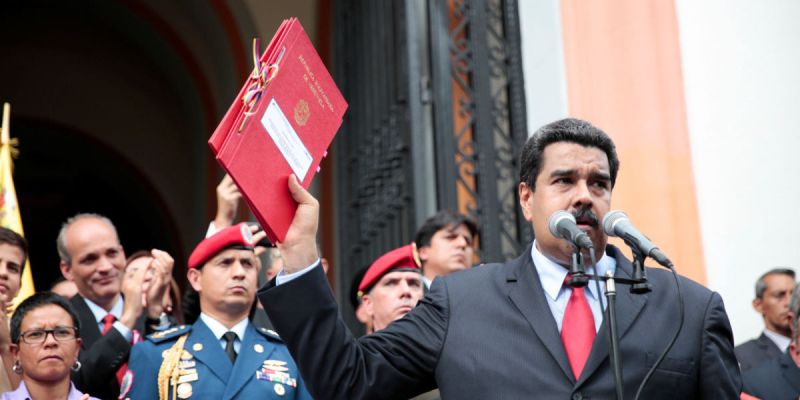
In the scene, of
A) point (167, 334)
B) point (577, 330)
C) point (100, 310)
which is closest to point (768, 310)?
point (167, 334)

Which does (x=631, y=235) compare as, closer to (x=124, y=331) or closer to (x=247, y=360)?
(x=247, y=360)

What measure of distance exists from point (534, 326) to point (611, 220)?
323 millimetres

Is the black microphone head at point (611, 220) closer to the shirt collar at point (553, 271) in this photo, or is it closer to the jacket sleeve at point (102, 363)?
the shirt collar at point (553, 271)

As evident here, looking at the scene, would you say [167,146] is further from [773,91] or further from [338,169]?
[773,91]

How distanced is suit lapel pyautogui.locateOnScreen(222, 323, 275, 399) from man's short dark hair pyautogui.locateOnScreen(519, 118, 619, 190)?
170cm

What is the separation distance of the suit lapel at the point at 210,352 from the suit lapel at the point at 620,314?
1869 millimetres

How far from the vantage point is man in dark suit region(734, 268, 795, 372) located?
6164 mm

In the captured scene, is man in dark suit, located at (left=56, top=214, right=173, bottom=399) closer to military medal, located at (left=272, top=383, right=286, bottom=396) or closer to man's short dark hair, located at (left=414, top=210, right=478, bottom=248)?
military medal, located at (left=272, top=383, right=286, bottom=396)

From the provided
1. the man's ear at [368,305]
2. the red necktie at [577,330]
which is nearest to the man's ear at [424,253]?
the man's ear at [368,305]

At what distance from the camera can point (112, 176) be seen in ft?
51.8

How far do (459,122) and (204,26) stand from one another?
574 cm

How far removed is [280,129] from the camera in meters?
2.90

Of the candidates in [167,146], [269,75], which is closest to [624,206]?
[269,75]

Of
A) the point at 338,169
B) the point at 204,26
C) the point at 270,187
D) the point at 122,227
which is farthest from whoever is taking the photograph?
the point at 122,227
